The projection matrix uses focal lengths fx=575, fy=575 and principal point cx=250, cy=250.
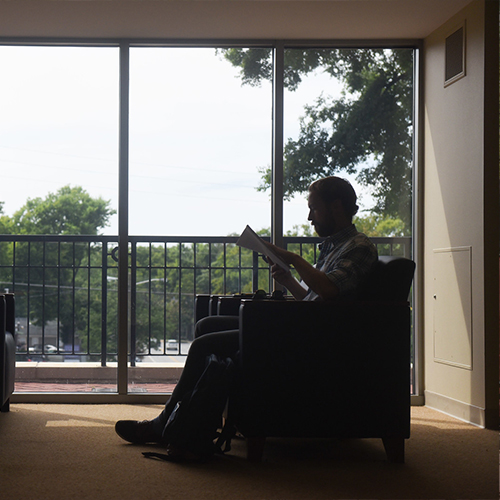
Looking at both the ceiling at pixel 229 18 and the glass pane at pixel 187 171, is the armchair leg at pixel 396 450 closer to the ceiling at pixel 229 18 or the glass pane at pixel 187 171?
the glass pane at pixel 187 171

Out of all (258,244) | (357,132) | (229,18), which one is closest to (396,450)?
(258,244)

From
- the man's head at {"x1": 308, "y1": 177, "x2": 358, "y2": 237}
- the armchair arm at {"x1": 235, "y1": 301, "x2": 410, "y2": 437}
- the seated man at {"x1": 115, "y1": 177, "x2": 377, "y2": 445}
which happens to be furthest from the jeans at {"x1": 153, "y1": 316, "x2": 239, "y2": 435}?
the man's head at {"x1": 308, "y1": 177, "x2": 358, "y2": 237}

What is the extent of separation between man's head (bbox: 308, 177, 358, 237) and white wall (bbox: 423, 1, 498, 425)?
96 cm

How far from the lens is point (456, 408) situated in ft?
10.3

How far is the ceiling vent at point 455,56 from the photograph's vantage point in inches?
124

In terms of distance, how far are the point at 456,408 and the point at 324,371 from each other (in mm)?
1379

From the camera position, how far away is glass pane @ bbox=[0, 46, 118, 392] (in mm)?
3662

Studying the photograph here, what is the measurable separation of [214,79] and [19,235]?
1602 mm

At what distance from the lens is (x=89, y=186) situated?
3.68 m

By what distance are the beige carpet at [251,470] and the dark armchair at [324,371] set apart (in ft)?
0.45

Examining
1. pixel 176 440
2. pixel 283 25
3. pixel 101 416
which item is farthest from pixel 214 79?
pixel 176 440

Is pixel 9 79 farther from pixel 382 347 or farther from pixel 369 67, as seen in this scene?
pixel 382 347

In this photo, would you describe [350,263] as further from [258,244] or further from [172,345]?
[172,345]

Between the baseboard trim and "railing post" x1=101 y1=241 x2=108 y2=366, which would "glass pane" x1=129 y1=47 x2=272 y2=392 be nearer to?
"railing post" x1=101 y1=241 x2=108 y2=366
